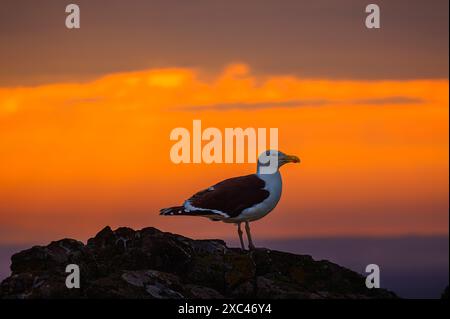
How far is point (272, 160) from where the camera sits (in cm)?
3262

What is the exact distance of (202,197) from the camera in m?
32.5

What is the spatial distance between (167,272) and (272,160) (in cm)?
584

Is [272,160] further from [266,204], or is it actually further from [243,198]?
[243,198]

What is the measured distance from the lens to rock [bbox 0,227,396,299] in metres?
26.7

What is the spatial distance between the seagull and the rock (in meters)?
1.16

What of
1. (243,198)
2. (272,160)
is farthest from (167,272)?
(272,160)

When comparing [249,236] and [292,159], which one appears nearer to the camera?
[249,236]

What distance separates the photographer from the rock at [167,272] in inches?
1053

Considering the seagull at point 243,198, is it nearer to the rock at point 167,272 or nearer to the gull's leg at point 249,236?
the gull's leg at point 249,236
